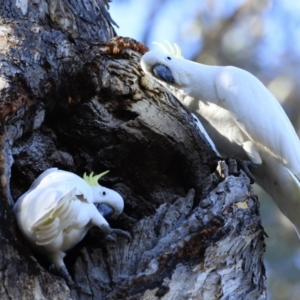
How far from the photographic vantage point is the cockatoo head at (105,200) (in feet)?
7.23

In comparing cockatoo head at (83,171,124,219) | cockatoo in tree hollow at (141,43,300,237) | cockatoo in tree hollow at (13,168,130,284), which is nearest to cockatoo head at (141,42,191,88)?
cockatoo in tree hollow at (141,43,300,237)

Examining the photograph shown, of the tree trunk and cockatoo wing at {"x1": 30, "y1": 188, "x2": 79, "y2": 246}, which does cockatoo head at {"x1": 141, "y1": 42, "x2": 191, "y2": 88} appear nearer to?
the tree trunk

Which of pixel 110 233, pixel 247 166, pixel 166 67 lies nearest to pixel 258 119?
pixel 247 166

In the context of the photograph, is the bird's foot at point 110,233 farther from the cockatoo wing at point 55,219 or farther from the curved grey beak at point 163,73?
the curved grey beak at point 163,73

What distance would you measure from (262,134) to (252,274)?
800 millimetres

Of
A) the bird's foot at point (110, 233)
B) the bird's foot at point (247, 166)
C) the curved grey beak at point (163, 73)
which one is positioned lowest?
the bird's foot at point (110, 233)

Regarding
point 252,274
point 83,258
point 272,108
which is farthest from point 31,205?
point 272,108

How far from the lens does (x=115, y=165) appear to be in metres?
2.56

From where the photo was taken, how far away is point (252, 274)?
198 centimetres

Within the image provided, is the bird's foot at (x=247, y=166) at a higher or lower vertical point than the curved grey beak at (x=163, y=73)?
lower

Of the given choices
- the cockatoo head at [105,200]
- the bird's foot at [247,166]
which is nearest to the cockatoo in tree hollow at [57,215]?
the cockatoo head at [105,200]

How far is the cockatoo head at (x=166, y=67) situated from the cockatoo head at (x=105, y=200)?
24.1 inches

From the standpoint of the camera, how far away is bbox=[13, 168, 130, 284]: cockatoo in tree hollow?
177 cm

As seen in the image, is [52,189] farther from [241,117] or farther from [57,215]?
[241,117]
